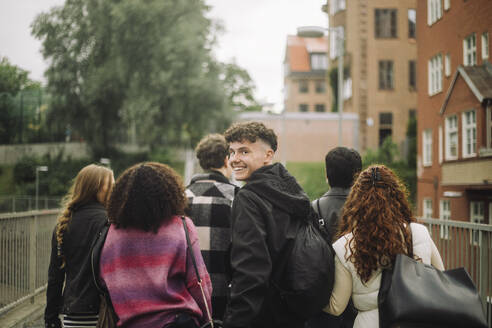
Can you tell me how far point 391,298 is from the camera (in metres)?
2.47

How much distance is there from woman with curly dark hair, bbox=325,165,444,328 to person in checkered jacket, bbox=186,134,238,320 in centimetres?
129

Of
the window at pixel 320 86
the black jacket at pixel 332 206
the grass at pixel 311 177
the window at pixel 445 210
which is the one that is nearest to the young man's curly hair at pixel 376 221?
the black jacket at pixel 332 206

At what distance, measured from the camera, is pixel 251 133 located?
3080 mm

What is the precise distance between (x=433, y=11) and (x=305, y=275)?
1987 centimetres

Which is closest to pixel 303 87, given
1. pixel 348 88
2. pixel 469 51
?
pixel 348 88

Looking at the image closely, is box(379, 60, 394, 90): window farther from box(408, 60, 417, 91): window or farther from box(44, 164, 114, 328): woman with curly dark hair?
box(44, 164, 114, 328): woman with curly dark hair

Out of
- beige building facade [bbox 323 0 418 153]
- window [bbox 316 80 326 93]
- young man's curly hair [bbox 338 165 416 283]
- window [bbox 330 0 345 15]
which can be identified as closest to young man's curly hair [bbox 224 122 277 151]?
young man's curly hair [bbox 338 165 416 283]

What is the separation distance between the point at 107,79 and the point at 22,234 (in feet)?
89.3

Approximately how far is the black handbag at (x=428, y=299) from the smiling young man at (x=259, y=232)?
1.90ft

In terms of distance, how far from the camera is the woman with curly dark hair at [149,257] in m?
2.68

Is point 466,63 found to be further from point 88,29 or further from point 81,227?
point 88,29

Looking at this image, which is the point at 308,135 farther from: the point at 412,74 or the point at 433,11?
the point at 433,11

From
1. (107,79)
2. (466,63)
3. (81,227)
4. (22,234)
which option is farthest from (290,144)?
(81,227)

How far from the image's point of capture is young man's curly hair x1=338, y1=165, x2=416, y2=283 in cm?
264
